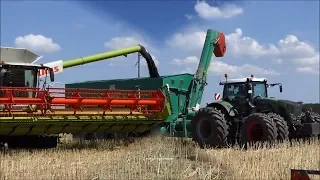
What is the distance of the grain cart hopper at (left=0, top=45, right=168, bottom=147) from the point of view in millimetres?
8094

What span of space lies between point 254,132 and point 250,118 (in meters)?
0.29

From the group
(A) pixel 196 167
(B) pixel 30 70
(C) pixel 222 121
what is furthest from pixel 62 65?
(A) pixel 196 167

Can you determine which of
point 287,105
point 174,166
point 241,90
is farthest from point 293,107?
point 174,166

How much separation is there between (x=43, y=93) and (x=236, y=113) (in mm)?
4114

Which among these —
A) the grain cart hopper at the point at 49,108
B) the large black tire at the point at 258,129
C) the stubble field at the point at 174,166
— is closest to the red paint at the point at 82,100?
the grain cart hopper at the point at 49,108

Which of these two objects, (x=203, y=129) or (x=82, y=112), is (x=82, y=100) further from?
(x=203, y=129)

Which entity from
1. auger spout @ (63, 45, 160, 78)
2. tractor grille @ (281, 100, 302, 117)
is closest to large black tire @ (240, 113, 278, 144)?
tractor grille @ (281, 100, 302, 117)

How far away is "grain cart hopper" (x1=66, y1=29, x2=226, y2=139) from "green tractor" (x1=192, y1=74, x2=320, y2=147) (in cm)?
214

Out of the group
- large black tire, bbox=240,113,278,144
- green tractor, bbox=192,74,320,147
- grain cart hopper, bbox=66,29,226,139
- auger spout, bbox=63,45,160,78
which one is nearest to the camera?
large black tire, bbox=240,113,278,144

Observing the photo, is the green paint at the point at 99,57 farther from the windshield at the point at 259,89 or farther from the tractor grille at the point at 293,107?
the tractor grille at the point at 293,107

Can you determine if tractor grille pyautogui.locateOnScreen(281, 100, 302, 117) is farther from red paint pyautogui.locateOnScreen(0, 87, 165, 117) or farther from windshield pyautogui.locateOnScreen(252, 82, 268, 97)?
red paint pyautogui.locateOnScreen(0, 87, 165, 117)

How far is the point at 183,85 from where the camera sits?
1349cm

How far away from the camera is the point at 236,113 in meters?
9.96

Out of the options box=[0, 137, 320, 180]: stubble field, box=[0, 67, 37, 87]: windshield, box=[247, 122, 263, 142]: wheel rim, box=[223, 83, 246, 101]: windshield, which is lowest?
box=[0, 137, 320, 180]: stubble field
